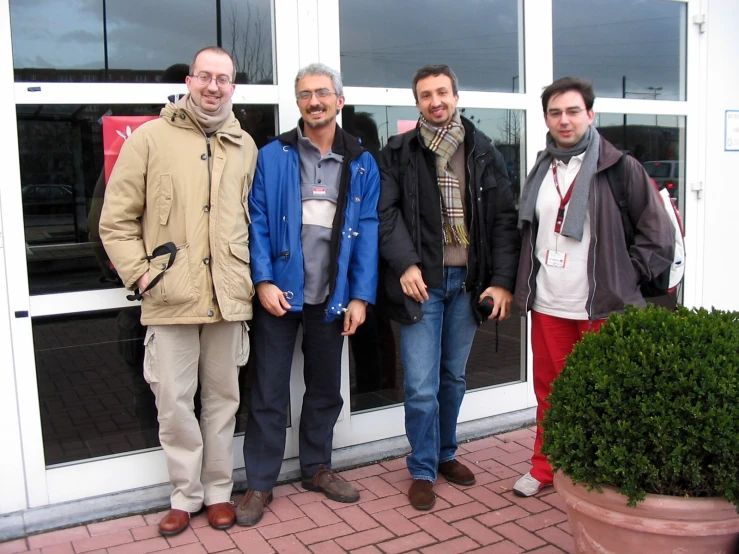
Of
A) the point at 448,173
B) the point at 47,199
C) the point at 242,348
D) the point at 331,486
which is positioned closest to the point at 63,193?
the point at 47,199

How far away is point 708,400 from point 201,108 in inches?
92.6

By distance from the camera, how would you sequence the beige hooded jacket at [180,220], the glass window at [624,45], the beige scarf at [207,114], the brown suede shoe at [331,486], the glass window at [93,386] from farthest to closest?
the glass window at [624,45] → the brown suede shoe at [331,486] → the glass window at [93,386] → the beige scarf at [207,114] → the beige hooded jacket at [180,220]

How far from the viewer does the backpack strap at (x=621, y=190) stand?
3.35 meters

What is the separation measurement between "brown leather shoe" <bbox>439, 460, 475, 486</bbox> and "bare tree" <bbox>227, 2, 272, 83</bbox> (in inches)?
89.1

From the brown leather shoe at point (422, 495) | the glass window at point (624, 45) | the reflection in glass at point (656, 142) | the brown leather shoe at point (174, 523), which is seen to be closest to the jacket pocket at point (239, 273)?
the brown leather shoe at point (174, 523)

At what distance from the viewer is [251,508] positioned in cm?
350

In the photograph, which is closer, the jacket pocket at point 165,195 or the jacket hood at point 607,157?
the jacket pocket at point 165,195

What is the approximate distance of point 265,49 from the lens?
3.85 m

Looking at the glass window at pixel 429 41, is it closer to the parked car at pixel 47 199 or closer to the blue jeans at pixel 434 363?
the blue jeans at pixel 434 363

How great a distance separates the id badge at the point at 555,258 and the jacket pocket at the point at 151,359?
187 cm

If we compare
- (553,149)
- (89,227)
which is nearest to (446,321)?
(553,149)

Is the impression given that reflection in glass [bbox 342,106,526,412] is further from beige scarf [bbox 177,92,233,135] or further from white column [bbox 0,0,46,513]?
white column [bbox 0,0,46,513]

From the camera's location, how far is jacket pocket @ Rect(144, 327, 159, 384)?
3291 millimetres

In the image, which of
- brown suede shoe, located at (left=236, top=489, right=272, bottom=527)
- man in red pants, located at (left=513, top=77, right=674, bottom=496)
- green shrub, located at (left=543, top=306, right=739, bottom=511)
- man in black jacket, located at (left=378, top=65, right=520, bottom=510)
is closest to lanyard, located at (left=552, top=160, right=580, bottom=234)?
man in red pants, located at (left=513, top=77, right=674, bottom=496)
